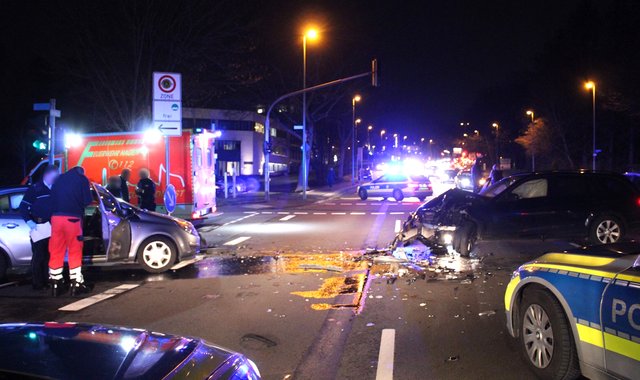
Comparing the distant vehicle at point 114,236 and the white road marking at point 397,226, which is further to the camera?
the white road marking at point 397,226

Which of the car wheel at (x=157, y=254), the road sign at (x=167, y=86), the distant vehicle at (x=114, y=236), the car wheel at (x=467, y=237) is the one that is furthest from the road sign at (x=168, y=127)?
the car wheel at (x=467, y=237)

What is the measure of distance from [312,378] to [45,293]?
522 centimetres

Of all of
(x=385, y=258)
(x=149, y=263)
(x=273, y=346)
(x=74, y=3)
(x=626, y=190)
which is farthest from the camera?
(x=74, y=3)

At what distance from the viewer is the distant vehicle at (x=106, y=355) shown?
7.88 feet

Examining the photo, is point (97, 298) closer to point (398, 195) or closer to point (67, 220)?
point (67, 220)

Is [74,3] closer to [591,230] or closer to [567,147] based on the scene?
[591,230]

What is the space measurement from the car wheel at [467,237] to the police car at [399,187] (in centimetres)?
1832

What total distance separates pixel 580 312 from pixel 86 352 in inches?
131

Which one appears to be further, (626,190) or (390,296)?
(626,190)

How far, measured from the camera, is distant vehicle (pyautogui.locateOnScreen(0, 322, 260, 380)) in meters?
2.40

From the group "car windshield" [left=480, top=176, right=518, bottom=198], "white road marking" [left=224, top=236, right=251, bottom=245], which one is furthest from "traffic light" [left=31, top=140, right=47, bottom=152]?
"car windshield" [left=480, top=176, right=518, bottom=198]

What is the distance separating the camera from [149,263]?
947 centimetres

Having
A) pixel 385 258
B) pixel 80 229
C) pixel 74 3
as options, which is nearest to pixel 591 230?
pixel 385 258

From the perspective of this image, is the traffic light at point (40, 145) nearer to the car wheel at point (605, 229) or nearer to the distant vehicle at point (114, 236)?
the distant vehicle at point (114, 236)
